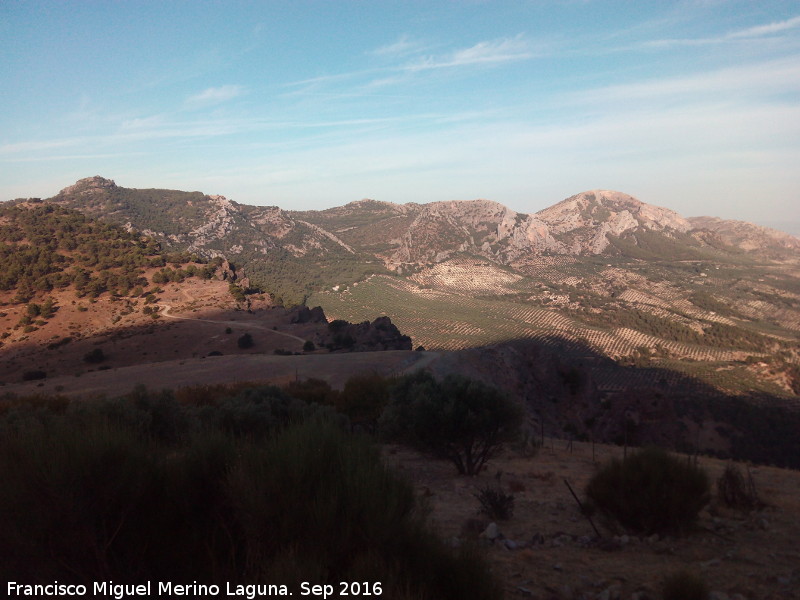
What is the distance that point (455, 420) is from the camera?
14.4m

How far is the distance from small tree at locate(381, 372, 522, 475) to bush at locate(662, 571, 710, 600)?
8348 millimetres

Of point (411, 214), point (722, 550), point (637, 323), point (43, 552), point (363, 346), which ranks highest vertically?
point (411, 214)

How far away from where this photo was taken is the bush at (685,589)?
227 inches

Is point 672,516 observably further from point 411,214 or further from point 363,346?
point 411,214

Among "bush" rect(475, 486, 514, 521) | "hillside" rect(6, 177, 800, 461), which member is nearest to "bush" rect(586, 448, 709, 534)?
"bush" rect(475, 486, 514, 521)

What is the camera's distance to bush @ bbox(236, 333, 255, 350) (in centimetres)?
4438

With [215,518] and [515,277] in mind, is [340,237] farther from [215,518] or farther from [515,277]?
[215,518]

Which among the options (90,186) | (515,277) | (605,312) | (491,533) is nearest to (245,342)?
(491,533)

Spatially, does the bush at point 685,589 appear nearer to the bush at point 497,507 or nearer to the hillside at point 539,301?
the bush at point 497,507

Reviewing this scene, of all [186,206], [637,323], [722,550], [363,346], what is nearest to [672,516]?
[722,550]

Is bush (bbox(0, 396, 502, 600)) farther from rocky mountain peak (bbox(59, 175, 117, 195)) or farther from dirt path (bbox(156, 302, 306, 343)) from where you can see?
rocky mountain peak (bbox(59, 175, 117, 195))

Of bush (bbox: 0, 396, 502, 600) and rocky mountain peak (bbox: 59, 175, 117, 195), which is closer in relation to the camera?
bush (bbox: 0, 396, 502, 600)

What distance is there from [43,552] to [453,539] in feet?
17.6

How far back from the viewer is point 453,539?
770 centimetres
